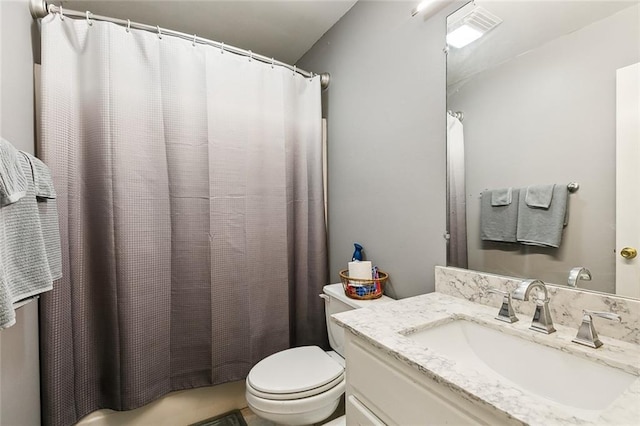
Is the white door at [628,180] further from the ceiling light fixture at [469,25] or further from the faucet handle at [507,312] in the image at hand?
the ceiling light fixture at [469,25]

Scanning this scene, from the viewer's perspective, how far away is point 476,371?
0.60 metres

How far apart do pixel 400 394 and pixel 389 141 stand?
1.12 m

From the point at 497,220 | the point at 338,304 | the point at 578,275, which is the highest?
the point at 497,220

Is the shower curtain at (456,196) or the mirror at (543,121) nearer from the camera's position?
the mirror at (543,121)

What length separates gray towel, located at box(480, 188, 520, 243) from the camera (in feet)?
3.31

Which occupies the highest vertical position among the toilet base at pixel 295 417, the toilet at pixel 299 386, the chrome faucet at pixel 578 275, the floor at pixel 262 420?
the chrome faucet at pixel 578 275

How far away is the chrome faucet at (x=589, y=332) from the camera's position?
70 cm

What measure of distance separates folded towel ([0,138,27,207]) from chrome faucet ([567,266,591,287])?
5.11ft

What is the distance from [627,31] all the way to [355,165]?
44.6 inches

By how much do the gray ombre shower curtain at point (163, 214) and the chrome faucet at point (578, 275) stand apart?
129cm

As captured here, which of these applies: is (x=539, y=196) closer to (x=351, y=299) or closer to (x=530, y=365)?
(x=530, y=365)

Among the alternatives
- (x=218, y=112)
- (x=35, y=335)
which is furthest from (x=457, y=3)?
(x=35, y=335)

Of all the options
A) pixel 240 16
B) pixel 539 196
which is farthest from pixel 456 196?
pixel 240 16

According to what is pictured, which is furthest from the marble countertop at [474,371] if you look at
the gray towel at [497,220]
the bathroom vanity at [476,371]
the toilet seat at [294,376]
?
the toilet seat at [294,376]
